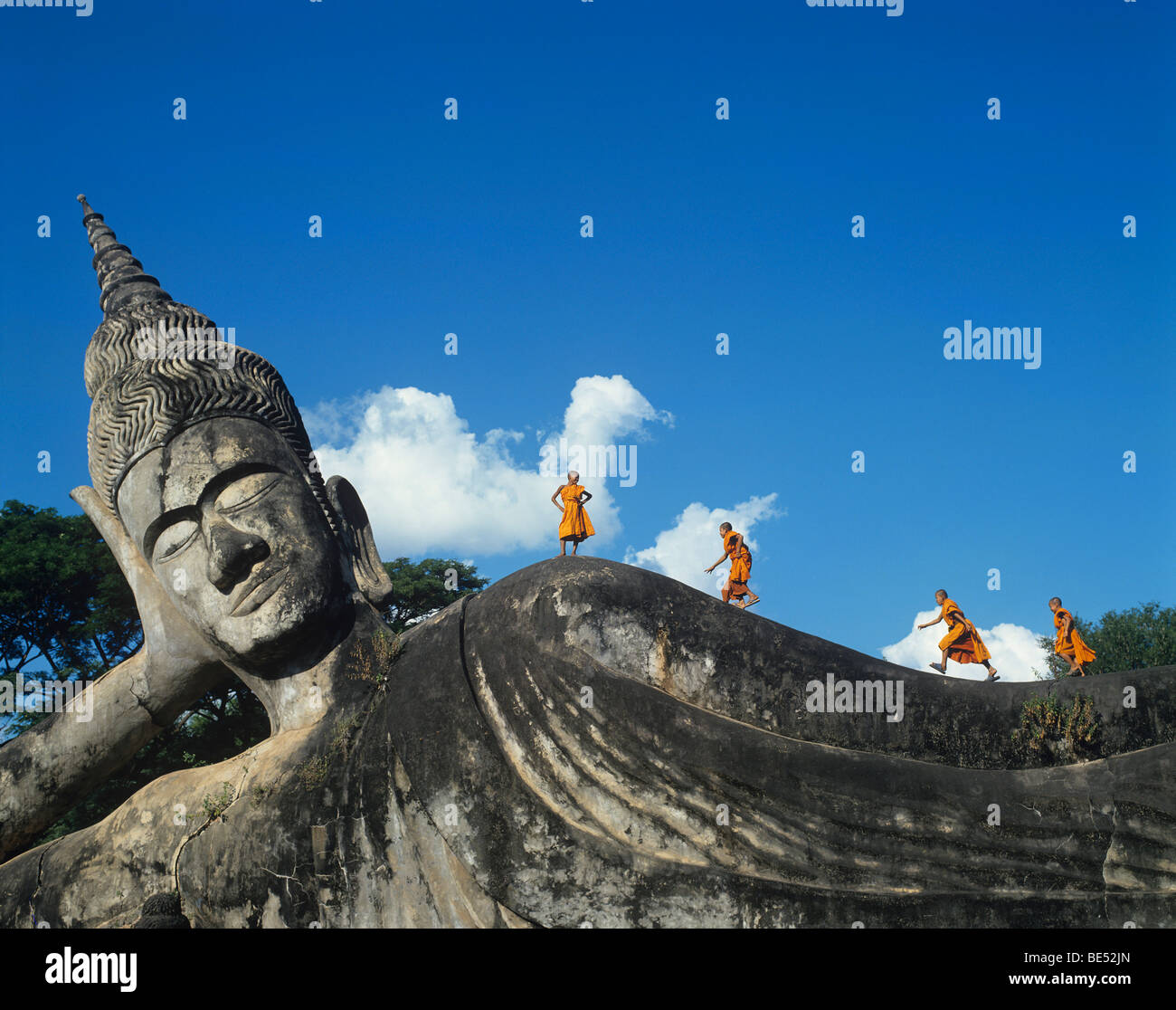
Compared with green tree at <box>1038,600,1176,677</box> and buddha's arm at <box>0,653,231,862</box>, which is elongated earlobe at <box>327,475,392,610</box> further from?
green tree at <box>1038,600,1176,677</box>

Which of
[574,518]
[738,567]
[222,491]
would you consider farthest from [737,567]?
[222,491]

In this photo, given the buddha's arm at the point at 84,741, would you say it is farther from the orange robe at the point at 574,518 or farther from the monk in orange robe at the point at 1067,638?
the monk in orange robe at the point at 1067,638

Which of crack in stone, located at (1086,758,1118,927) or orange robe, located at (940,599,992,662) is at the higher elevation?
orange robe, located at (940,599,992,662)

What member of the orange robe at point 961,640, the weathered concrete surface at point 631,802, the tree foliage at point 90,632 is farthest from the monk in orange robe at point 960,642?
the tree foliage at point 90,632

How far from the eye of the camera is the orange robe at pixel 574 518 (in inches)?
465

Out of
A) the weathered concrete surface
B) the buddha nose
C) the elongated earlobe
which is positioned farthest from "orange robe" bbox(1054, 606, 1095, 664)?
the buddha nose

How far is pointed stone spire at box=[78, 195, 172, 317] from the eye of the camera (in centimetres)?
716

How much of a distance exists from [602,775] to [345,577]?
A: 2401mm

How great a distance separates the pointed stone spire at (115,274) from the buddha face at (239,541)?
5.18 ft

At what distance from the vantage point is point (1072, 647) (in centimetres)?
→ 1132

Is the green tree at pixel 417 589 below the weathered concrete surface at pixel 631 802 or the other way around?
the other way around

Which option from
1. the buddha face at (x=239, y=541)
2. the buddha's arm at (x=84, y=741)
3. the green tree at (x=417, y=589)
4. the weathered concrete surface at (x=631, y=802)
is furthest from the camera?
the green tree at (x=417, y=589)
